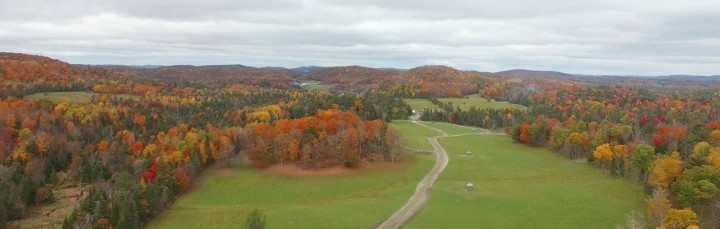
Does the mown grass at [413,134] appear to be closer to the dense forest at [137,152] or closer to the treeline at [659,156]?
the dense forest at [137,152]

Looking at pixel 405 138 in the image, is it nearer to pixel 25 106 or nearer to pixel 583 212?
pixel 583 212

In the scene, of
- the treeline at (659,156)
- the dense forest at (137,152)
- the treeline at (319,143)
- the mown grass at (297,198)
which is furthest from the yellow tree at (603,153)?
the dense forest at (137,152)

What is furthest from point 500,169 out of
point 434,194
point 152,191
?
point 152,191

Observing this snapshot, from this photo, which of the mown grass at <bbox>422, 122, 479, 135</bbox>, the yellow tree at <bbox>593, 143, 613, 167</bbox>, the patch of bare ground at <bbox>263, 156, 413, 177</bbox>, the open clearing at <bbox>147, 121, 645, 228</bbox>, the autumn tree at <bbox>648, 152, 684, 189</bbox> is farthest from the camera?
the mown grass at <bbox>422, 122, 479, 135</bbox>

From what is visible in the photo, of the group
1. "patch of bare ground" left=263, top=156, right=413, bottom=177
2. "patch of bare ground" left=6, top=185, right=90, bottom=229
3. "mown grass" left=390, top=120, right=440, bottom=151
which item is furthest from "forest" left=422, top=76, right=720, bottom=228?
"patch of bare ground" left=6, top=185, right=90, bottom=229

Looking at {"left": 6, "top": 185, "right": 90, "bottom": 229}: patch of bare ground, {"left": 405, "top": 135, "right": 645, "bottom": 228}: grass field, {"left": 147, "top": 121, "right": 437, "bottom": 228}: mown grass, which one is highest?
{"left": 405, "top": 135, "right": 645, "bottom": 228}: grass field

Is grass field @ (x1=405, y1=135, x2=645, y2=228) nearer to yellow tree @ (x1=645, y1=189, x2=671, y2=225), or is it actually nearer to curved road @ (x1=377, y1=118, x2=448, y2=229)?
curved road @ (x1=377, y1=118, x2=448, y2=229)
